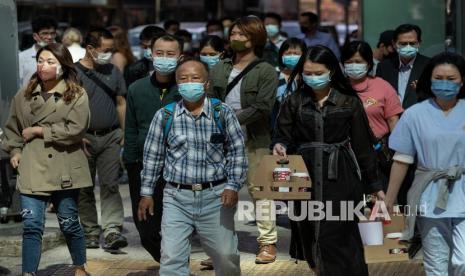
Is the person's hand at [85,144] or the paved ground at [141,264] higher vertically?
the person's hand at [85,144]

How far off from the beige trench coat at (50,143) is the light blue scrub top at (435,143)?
2.42m

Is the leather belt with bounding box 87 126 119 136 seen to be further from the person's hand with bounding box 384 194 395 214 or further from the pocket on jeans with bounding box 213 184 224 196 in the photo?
the person's hand with bounding box 384 194 395 214

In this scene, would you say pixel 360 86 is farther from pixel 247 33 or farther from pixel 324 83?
pixel 324 83

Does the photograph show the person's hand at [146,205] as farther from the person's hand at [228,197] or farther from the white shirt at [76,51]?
the white shirt at [76,51]

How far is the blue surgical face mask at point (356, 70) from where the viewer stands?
8180mm

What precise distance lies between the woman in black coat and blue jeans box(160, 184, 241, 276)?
47 cm

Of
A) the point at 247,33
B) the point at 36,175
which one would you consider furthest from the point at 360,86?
the point at 36,175

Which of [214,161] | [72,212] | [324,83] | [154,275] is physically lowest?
[154,275]

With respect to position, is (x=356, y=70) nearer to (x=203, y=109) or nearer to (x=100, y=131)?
(x=203, y=109)

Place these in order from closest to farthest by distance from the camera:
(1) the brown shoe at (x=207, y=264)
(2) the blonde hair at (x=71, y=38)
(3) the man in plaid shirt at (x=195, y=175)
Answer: (3) the man in plaid shirt at (x=195, y=175) → (1) the brown shoe at (x=207, y=264) → (2) the blonde hair at (x=71, y=38)

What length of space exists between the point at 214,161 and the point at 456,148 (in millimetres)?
1478

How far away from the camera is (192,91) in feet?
21.4

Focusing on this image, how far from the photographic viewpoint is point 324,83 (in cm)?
653

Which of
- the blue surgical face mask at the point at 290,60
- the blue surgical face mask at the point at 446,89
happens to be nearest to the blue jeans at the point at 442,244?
the blue surgical face mask at the point at 446,89
